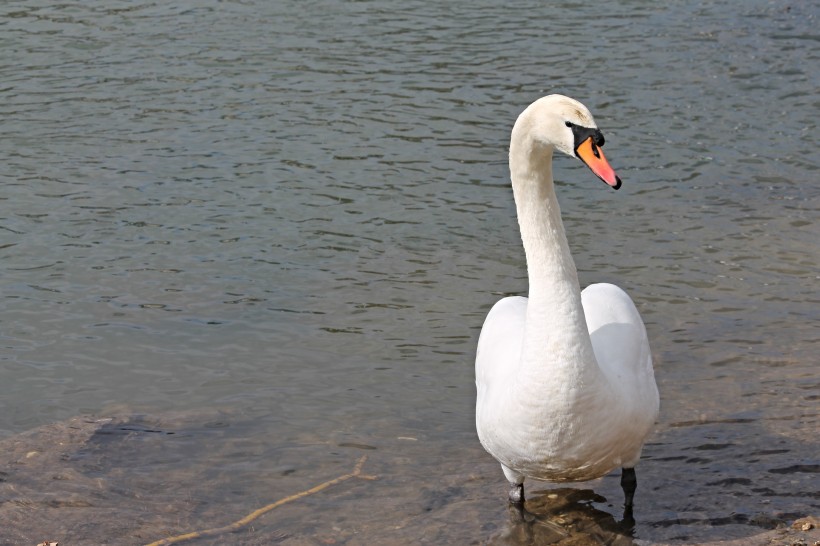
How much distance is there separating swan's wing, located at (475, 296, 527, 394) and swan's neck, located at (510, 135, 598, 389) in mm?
330

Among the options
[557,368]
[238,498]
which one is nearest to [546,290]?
[557,368]

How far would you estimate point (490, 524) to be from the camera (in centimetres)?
621

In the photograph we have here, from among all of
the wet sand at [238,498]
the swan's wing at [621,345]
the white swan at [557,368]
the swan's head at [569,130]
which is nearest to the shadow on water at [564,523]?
the wet sand at [238,498]

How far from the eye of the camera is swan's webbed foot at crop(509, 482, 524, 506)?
240 inches

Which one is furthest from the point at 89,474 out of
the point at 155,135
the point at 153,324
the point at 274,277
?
the point at 155,135

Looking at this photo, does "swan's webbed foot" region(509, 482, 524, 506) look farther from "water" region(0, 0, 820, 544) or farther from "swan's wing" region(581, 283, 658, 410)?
"swan's wing" region(581, 283, 658, 410)

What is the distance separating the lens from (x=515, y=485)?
6.06 meters

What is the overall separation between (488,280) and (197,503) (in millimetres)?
3557

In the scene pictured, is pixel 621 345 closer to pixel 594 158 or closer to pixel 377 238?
pixel 594 158

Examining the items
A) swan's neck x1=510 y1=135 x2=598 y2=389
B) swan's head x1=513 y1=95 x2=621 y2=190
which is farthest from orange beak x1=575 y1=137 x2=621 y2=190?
swan's neck x1=510 y1=135 x2=598 y2=389

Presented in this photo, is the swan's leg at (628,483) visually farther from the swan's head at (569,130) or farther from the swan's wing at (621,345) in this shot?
the swan's head at (569,130)

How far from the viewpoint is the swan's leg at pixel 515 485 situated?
19.6ft

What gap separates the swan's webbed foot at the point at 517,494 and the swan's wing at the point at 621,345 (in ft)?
2.59

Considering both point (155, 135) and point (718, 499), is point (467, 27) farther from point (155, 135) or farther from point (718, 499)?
point (718, 499)
